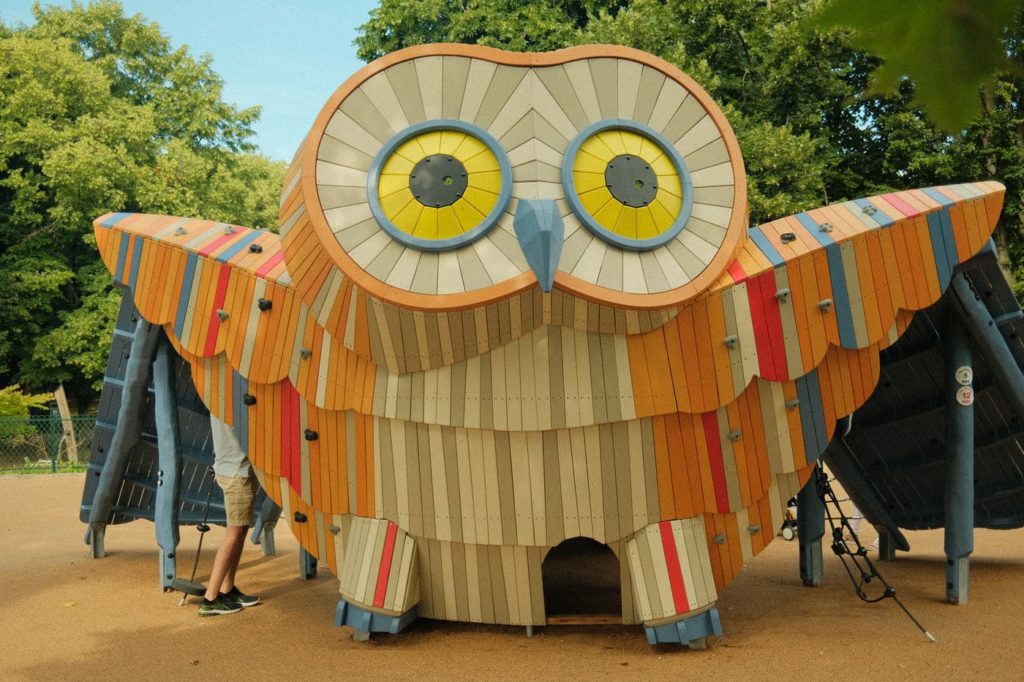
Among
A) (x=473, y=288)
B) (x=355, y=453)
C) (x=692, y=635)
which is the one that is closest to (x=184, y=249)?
(x=355, y=453)

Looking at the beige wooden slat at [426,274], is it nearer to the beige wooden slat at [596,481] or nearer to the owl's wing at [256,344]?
the owl's wing at [256,344]

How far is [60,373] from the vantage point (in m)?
23.8

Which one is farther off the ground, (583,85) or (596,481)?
A: (583,85)

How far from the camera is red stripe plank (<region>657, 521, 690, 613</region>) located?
6.62m

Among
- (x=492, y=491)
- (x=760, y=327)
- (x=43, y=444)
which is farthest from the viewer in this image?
(x=43, y=444)

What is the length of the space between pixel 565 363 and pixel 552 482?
2.74 feet

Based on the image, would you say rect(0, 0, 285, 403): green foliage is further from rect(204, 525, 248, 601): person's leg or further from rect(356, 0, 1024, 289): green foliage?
rect(204, 525, 248, 601): person's leg

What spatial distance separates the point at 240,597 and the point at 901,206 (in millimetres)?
6289

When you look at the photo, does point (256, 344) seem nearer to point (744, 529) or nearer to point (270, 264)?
point (270, 264)

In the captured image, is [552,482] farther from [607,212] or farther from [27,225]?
[27,225]

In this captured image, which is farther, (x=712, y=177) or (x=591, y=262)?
(x=712, y=177)

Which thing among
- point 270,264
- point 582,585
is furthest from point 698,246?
point 582,585

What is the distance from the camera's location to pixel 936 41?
0.91 m

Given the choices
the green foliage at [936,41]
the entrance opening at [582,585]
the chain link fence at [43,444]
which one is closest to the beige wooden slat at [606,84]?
the entrance opening at [582,585]
